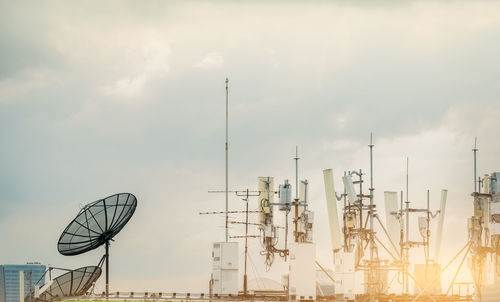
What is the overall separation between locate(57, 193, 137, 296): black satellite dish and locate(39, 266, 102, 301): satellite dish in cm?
289

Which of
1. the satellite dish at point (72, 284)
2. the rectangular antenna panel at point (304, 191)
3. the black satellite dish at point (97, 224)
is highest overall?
the rectangular antenna panel at point (304, 191)

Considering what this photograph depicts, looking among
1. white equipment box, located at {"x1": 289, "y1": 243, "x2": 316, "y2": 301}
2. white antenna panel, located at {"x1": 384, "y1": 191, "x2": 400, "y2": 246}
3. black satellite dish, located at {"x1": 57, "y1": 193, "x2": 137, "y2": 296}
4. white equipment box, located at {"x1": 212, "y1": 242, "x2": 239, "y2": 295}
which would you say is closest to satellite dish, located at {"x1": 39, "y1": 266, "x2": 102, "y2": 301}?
black satellite dish, located at {"x1": 57, "y1": 193, "x2": 137, "y2": 296}

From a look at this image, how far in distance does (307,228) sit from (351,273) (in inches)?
227

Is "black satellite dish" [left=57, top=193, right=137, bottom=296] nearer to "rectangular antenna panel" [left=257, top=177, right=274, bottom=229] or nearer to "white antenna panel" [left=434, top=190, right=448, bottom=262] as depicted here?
"rectangular antenna panel" [left=257, top=177, right=274, bottom=229]

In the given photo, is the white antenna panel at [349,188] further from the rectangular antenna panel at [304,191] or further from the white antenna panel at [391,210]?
the white antenna panel at [391,210]

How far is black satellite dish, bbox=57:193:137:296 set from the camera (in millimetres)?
90125

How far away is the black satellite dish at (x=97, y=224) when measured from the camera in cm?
9012

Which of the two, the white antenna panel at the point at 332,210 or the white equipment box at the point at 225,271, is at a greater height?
the white antenna panel at the point at 332,210

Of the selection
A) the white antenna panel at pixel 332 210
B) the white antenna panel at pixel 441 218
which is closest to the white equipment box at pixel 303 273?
the white antenna panel at pixel 332 210

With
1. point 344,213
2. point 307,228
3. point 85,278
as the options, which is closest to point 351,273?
point 307,228

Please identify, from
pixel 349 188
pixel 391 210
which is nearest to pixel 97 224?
pixel 349 188

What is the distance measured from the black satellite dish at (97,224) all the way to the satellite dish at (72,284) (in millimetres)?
2889

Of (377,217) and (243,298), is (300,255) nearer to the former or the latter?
(243,298)

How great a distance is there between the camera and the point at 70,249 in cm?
9150
